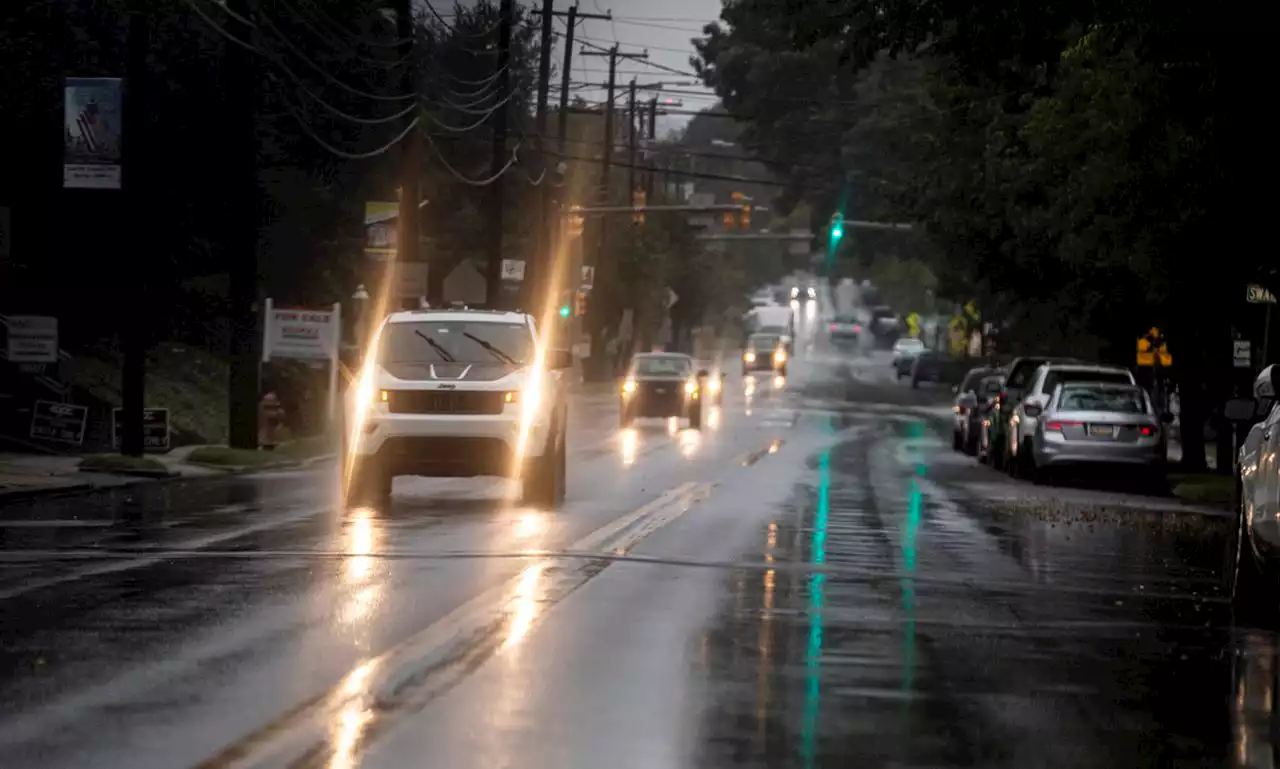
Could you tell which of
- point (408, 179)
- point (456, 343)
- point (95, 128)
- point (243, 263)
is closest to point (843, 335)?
point (408, 179)

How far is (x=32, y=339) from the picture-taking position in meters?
29.8

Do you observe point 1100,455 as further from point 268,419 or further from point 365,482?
point 365,482

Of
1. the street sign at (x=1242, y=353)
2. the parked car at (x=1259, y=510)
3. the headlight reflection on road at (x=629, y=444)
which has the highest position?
the street sign at (x=1242, y=353)

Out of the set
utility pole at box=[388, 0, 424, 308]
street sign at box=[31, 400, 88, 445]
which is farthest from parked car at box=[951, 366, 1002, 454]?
street sign at box=[31, 400, 88, 445]

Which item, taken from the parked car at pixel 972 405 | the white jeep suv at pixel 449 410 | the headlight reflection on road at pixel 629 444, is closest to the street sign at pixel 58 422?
the headlight reflection on road at pixel 629 444

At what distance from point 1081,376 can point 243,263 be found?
40.5 feet

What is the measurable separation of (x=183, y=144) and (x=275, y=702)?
29696mm

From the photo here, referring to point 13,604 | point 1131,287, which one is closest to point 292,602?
point 13,604

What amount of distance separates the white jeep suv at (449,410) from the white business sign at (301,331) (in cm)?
1040

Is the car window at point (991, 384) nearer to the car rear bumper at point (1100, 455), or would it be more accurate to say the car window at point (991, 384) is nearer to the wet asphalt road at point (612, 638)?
the car rear bumper at point (1100, 455)

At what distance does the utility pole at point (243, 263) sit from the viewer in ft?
107

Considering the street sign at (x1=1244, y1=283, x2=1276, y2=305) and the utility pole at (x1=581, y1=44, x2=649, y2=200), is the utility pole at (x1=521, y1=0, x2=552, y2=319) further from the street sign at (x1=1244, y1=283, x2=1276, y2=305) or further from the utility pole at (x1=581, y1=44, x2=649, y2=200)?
the street sign at (x1=1244, y1=283, x2=1276, y2=305)

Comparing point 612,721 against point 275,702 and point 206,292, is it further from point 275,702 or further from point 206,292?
point 206,292

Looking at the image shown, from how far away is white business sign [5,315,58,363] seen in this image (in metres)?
29.8
